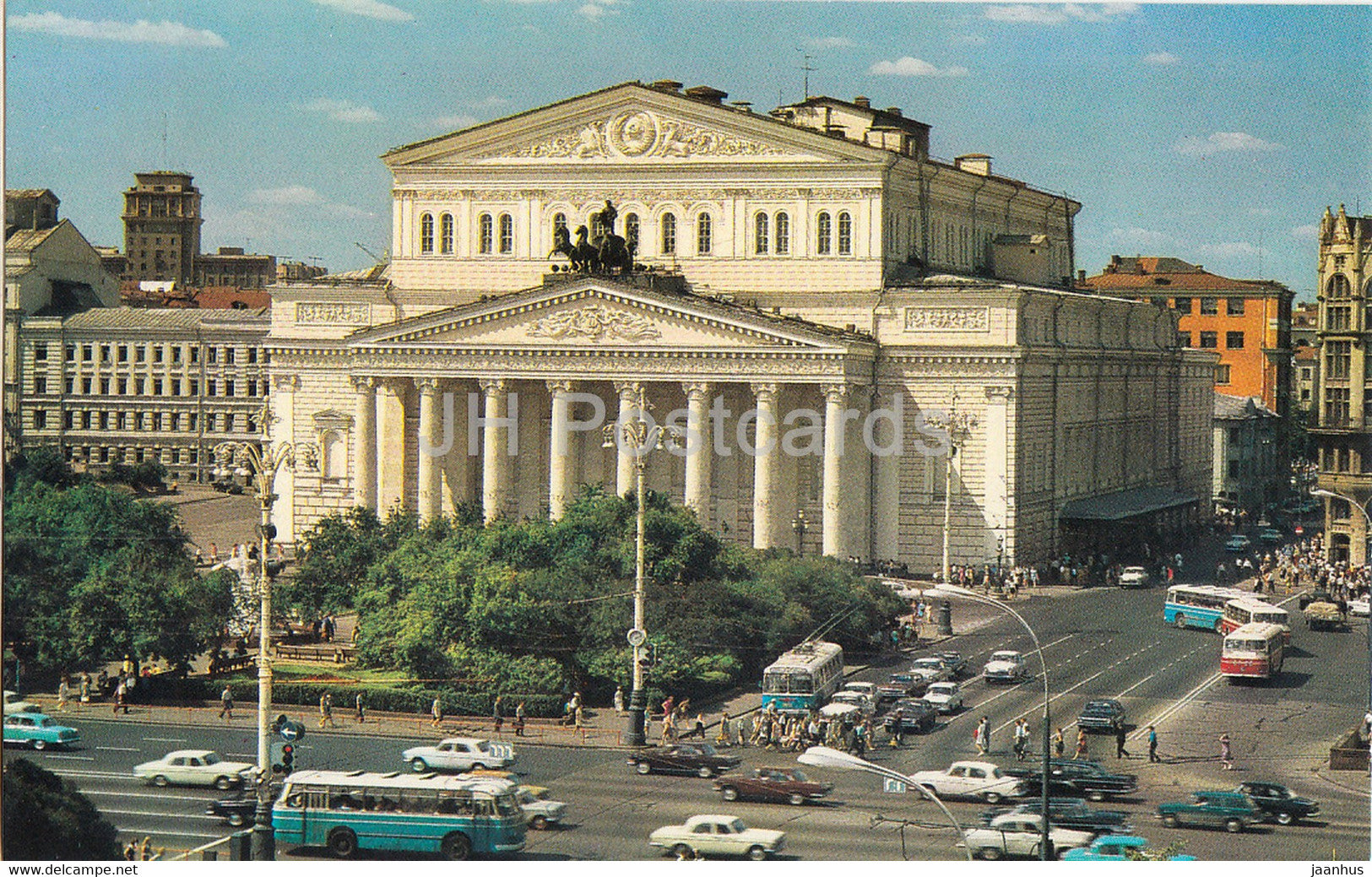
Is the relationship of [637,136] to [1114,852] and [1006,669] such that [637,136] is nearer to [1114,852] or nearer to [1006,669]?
[1006,669]

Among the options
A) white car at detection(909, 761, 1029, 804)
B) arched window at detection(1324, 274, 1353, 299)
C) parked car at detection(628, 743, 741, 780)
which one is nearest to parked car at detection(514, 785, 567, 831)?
parked car at detection(628, 743, 741, 780)

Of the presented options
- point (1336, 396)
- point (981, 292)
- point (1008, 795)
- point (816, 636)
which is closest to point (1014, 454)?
point (981, 292)

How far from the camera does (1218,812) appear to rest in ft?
201

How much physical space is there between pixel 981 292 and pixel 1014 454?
6572 millimetres

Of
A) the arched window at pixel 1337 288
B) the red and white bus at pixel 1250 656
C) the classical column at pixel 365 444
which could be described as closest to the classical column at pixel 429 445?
the classical column at pixel 365 444

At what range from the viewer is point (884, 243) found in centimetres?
10688

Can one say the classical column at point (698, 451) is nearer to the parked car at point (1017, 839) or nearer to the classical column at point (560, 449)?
the classical column at point (560, 449)

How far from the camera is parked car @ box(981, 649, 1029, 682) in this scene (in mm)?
78000

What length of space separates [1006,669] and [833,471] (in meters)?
24.2

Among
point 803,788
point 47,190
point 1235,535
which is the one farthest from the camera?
point 47,190

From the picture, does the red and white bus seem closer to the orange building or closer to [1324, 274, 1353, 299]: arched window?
[1324, 274, 1353, 299]: arched window

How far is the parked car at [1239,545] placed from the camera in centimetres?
11500

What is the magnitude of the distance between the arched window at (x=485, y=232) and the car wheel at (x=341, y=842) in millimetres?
57217

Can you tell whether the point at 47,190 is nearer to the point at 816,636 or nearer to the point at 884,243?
the point at 884,243
